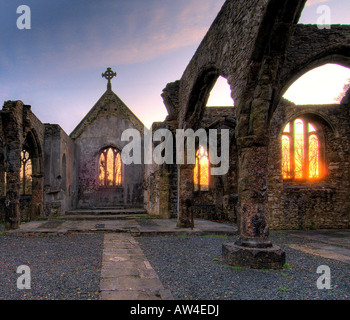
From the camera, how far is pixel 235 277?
186 inches

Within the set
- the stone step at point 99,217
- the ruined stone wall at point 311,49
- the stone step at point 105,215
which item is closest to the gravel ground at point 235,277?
the ruined stone wall at point 311,49

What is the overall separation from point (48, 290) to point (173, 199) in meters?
8.57

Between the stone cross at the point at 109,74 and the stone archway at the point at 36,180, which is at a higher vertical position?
the stone cross at the point at 109,74

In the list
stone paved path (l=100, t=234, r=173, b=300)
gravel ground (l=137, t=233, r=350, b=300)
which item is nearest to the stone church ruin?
gravel ground (l=137, t=233, r=350, b=300)

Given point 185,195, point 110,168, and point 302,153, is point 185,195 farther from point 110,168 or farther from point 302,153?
point 110,168

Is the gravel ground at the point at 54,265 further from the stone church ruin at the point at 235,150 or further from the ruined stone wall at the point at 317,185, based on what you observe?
the ruined stone wall at the point at 317,185

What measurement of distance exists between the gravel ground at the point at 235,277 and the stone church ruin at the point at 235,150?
45cm

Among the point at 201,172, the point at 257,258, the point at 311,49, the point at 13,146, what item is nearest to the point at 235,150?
the point at 201,172

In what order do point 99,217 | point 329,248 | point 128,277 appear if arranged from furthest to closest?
point 99,217
point 329,248
point 128,277

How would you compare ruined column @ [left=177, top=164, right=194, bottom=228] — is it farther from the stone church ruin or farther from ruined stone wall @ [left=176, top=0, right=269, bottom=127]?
ruined stone wall @ [left=176, top=0, right=269, bottom=127]

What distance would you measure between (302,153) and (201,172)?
16.0ft

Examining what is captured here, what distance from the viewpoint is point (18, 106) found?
32.0 ft

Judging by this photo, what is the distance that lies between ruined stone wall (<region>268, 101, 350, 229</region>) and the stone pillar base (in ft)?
22.5

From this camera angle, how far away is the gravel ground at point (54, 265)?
3906 millimetres
